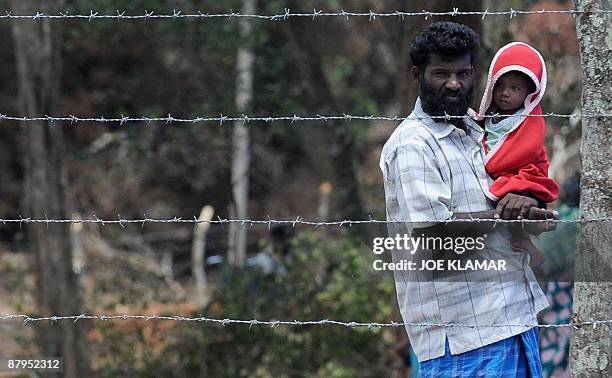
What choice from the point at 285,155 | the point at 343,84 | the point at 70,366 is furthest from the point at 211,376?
the point at 285,155

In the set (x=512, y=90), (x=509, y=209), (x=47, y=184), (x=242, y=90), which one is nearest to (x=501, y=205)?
(x=509, y=209)

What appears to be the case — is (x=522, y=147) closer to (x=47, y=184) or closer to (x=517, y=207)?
(x=517, y=207)

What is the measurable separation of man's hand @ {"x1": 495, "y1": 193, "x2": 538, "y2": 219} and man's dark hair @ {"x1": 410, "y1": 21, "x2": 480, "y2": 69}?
0.44 meters

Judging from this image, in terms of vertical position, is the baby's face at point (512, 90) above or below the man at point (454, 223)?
above

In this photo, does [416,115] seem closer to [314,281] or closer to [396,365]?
[396,365]

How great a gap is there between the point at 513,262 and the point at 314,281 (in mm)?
3317

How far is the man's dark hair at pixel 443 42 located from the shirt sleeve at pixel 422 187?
12.0 inches

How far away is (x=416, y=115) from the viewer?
2.92m

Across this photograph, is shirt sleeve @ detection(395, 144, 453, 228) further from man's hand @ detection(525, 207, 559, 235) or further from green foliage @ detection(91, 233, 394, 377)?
green foliage @ detection(91, 233, 394, 377)

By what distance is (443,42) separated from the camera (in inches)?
114

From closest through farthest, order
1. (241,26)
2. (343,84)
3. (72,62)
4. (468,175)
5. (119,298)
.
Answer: (468,175) < (119,298) < (241,26) < (343,84) < (72,62)

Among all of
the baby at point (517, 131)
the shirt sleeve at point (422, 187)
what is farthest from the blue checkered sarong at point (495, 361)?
the shirt sleeve at point (422, 187)

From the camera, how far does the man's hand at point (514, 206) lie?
275cm

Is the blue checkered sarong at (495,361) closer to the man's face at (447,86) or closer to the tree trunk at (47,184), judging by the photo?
the man's face at (447,86)
